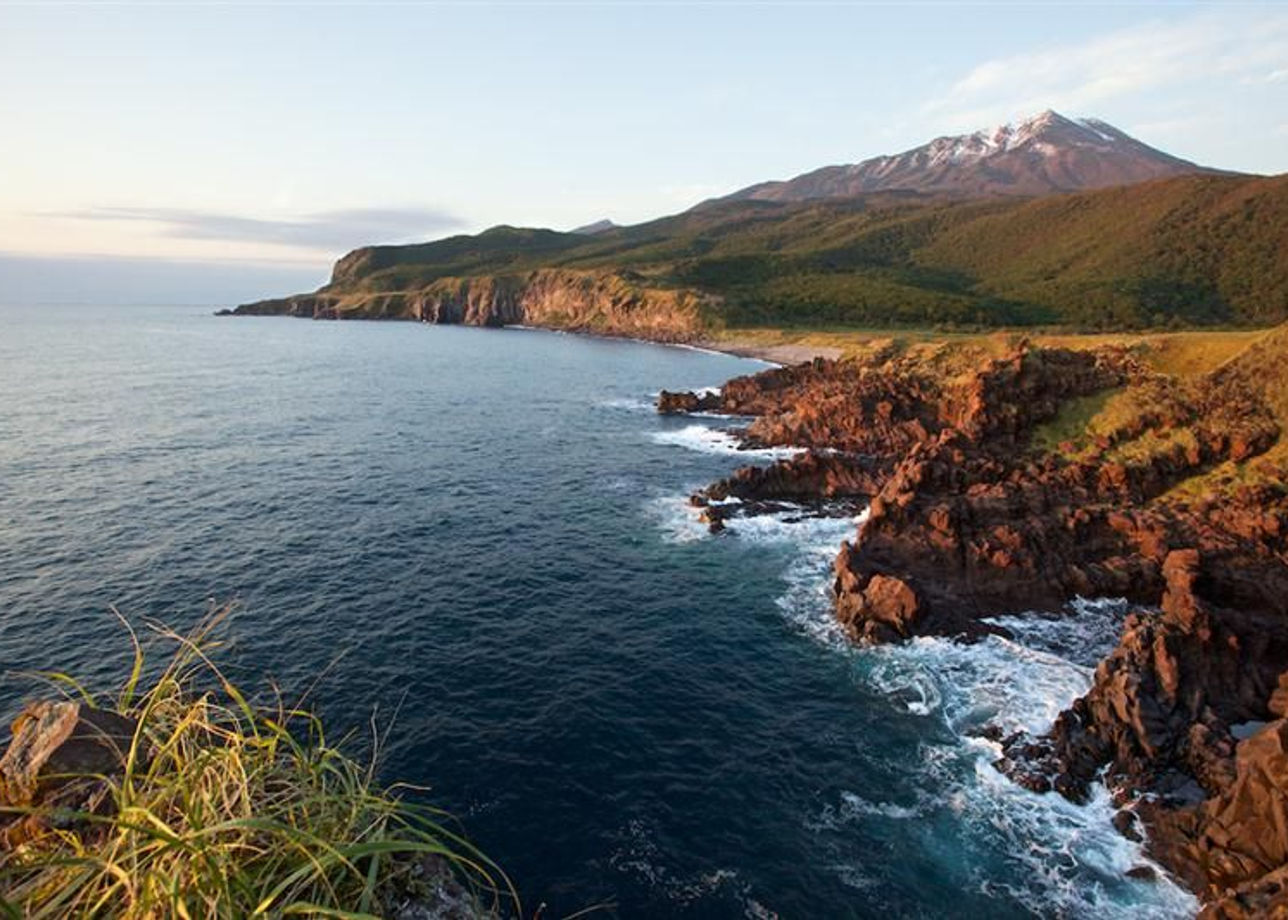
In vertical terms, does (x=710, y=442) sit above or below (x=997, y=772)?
above

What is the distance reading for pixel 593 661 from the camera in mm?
37469

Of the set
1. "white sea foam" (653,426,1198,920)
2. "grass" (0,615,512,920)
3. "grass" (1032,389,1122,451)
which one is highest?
"grass" (0,615,512,920)

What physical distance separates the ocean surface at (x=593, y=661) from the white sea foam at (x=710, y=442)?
4.93 meters

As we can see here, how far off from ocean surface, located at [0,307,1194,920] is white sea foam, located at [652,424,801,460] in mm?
4931

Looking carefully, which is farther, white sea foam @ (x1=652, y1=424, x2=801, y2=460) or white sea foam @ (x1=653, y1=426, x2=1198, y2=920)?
white sea foam @ (x1=652, y1=424, x2=801, y2=460)

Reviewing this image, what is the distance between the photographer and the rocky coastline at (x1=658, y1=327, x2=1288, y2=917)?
26766 millimetres

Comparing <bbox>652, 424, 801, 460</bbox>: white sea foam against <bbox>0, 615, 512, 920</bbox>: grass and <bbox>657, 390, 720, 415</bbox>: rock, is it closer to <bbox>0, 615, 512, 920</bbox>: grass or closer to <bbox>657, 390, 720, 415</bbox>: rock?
<bbox>657, 390, 720, 415</bbox>: rock

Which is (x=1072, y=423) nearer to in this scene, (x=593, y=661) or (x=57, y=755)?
(x=593, y=661)

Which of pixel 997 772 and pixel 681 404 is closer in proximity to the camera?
pixel 997 772

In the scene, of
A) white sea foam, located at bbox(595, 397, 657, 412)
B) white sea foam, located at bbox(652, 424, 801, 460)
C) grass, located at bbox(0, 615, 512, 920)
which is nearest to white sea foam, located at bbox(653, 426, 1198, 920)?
grass, located at bbox(0, 615, 512, 920)

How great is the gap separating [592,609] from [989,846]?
23942 mm

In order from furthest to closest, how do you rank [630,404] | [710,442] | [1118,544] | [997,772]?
[630,404] → [710,442] → [1118,544] → [997,772]

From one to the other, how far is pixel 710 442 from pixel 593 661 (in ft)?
168

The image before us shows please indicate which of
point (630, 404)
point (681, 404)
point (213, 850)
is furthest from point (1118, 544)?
point (630, 404)
